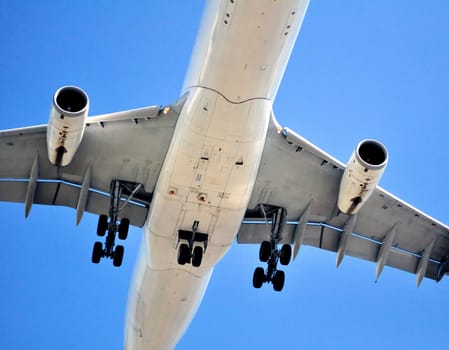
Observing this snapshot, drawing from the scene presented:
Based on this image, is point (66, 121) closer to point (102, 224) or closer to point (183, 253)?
point (102, 224)

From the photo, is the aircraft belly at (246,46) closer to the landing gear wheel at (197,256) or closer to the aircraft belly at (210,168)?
the aircraft belly at (210,168)

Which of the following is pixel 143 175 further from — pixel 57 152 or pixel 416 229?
pixel 416 229

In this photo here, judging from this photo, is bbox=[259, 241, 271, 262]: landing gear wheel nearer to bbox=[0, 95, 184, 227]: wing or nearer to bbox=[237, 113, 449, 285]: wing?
→ bbox=[237, 113, 449, 285]: wing

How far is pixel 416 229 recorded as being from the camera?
2430 centimetres

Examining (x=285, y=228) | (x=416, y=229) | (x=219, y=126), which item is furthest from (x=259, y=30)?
(x=416, y=229)

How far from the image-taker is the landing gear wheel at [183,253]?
20938 millimetres

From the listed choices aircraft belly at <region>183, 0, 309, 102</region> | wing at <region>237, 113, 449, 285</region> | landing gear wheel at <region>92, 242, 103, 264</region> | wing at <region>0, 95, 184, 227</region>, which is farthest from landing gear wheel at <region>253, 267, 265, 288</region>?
aircraft belly at <region>183, 0, 309, 102</region>

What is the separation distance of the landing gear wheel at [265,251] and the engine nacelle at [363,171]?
284cm

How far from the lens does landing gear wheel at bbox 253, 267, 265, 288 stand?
23484 millimetres

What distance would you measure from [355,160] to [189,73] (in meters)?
4.66

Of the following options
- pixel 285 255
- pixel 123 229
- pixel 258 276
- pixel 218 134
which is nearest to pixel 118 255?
pixel 123 229

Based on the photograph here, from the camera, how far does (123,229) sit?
22469 millimetres

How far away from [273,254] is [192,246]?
9.84 ft

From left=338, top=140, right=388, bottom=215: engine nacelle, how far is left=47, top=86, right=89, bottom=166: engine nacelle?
263 inches
